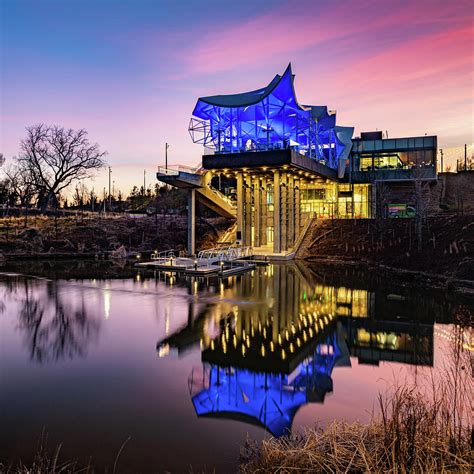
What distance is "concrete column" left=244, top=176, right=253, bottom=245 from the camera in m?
45.4

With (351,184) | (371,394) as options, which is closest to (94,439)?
(371,394)

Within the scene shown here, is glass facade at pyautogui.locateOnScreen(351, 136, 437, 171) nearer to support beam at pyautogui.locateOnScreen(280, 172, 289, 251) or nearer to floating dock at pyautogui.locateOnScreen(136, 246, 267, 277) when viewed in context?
support beam at pyautogui.locateOnScreen(280, 172, 289, 251)

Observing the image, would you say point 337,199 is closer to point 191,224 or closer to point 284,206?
point 284,206

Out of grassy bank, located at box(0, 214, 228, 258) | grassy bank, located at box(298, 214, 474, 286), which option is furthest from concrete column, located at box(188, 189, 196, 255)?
grassy bank, located at box(298, 214, 474, 286)

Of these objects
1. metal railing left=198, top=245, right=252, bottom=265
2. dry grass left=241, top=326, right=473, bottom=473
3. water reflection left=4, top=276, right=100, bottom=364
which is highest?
metal railing left=198, top=245, right=252, bottom=265

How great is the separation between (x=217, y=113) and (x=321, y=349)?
36250 mm

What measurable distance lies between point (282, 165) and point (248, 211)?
9.33 m

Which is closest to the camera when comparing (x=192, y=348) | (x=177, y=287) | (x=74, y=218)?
(x=192, y=348)

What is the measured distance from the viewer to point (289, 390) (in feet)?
31.5

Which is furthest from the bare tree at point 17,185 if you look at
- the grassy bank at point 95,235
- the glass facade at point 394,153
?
the glass facade at point 394,153

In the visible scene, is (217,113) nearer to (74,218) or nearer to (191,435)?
(74,218)

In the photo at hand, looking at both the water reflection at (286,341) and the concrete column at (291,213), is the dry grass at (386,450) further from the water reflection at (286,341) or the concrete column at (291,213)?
the concrete column at (291,213)

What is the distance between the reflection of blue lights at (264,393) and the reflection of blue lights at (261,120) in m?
32.0

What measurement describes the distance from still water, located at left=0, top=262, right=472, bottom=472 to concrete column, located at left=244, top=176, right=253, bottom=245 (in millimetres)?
23709
